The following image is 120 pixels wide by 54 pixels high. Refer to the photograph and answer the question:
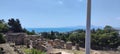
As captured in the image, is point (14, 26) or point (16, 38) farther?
point (14, 26)

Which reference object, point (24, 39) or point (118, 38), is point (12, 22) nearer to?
point (24, 39)

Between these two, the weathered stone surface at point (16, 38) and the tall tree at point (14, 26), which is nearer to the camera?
the weathered stone surface at point (16, 38)

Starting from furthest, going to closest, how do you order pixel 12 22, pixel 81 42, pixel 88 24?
pixel 12 22 → pixel 81 42 → pixel 88 24

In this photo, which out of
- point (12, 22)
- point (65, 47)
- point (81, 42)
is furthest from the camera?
point (12, 22)

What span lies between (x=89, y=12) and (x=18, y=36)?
65.9 ft

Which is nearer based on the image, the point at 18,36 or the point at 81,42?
the point at 18,36

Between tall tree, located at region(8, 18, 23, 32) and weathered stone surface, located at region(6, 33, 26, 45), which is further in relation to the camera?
tall tree, located at region(8, 18, 23, 32)

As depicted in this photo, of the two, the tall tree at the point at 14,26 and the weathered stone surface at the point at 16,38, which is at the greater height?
the tall tree at the point at 14,26

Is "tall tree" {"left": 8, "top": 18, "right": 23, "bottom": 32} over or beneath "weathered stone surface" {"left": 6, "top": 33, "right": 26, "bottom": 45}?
over

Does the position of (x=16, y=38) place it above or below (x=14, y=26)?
below

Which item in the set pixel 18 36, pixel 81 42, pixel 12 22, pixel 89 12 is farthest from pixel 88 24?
pixel 12 22

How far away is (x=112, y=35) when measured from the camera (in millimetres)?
30297

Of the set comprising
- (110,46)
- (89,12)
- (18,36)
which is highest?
(89,12)

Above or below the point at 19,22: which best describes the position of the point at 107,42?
below
